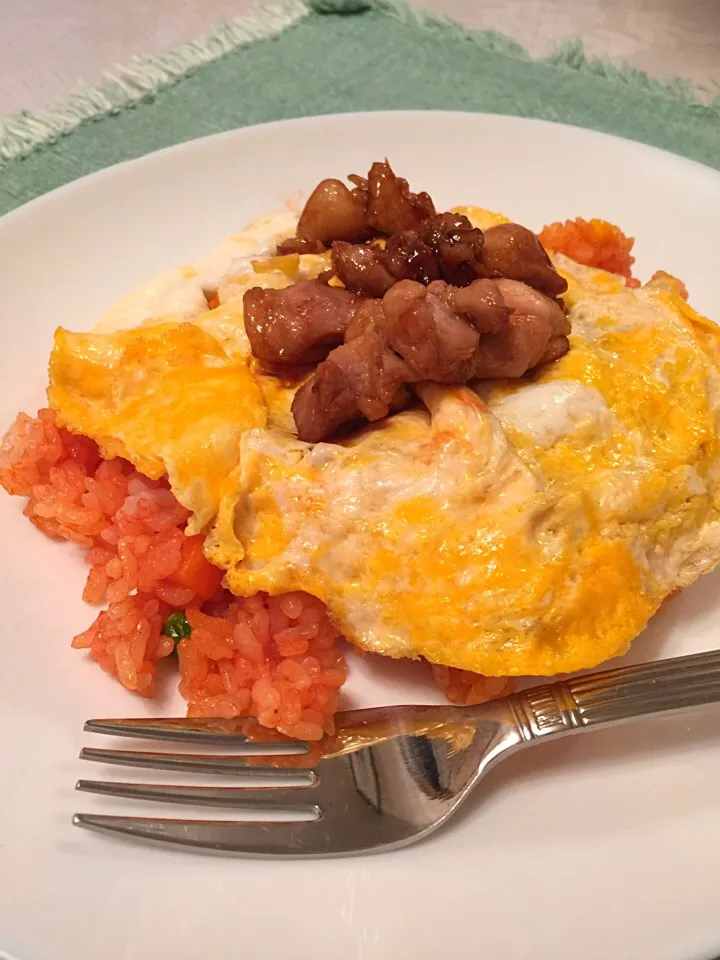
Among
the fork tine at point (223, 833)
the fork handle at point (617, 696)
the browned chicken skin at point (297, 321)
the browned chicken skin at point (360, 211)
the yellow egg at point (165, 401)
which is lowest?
the fork tine at point (223, 833)

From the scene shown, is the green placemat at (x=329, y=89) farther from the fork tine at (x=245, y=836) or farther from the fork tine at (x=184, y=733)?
the fork tine at (x=245, y=836)

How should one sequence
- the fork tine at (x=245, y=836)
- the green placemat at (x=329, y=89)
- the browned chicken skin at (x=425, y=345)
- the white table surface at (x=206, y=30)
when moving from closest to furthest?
the fork tine at (x=245, y=836) < the browned chicken skin at (x=425, y=345) < the green placemat at (x=329, y=89) < the white table surface at (x=206, y=30)

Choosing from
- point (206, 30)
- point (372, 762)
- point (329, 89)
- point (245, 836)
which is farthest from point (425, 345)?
point (206, 30)

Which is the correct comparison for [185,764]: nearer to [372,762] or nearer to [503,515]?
[372,762]

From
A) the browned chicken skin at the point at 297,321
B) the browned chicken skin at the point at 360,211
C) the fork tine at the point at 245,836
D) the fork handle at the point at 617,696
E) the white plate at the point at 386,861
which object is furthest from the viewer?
the browned chicken skin at the point at 360,211

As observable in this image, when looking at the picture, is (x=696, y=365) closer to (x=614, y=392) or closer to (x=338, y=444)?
(x=614, y=392)

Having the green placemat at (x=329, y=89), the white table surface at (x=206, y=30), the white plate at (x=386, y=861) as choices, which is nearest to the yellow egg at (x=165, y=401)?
the white plate at (x=386, y=861)
